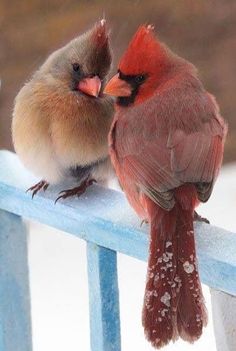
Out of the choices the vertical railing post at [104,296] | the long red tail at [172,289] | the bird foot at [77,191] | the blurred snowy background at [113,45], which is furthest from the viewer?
the blurred snowy background at [113,45]

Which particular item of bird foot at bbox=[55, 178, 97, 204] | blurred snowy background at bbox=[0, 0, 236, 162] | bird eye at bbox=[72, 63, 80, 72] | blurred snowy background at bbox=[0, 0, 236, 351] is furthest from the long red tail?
blurred snowy background at bbox=[0, 0, 236, 162]

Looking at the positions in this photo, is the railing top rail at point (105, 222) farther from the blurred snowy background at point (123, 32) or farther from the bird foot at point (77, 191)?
the blurred snowy background at point (123, 32)

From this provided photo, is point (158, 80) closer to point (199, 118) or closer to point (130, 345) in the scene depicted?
point (199, 118)

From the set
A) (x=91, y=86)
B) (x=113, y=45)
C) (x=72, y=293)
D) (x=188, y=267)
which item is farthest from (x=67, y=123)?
(x=113, y=45)

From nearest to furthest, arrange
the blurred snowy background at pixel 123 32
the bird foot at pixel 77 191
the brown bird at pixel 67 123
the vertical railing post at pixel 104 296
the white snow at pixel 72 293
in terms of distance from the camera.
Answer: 1. the vertical railing post at pixel 104 296
2. the bird foot at pixel 77 191
3. the brown bird at pixel 67 123
4. the white snow at pixel 72 293
5. the blurred snowy background at pixel 123 32

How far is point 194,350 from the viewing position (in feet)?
6.03

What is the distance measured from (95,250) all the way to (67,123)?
0.30 meters

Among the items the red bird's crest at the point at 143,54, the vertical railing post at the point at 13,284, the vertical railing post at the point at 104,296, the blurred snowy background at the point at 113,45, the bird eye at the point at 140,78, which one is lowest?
the blurred snowy background at the point at 113,45

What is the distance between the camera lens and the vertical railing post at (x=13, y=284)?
1.72m

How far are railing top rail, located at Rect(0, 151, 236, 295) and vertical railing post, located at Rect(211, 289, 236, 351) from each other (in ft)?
0.38

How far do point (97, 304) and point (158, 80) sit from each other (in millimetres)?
331

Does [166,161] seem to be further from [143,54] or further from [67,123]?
[67,123]

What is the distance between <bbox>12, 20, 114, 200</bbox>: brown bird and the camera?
5.82 ft

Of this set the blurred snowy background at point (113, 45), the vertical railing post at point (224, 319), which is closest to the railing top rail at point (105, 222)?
the vertical railing post at point (224, 319)
